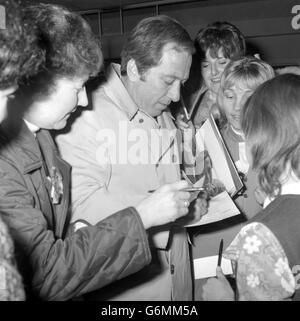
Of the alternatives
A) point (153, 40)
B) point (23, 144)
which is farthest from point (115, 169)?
point (153, 40)

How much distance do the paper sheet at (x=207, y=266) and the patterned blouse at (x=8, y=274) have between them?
1.34 metres

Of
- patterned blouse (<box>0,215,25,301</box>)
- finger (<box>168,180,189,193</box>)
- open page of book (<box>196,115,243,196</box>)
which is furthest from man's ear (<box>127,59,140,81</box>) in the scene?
patterned blouse (<box>0,215,25,301</box>)

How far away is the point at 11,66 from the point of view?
83cm

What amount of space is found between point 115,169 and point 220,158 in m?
0.48

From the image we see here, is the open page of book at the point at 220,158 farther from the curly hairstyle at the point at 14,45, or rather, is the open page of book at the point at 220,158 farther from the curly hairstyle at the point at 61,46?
the curly hairstyle at the point at 14,45

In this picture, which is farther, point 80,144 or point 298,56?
point 298,56

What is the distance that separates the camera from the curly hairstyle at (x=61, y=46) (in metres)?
1.21

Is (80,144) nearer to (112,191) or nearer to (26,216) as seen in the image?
(112,191)

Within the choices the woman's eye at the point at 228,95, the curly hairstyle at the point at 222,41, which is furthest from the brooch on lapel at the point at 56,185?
the curly hairstyle at the point at 222,41

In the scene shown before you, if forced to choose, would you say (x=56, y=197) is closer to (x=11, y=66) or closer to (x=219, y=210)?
(x=11, y=66)

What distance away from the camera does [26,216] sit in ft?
3.50

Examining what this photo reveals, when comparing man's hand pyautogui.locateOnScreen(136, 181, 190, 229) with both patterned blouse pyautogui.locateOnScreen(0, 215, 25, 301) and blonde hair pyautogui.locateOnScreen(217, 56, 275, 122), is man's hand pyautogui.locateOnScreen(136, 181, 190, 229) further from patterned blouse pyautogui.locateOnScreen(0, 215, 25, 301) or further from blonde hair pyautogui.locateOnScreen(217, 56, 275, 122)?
blonde hair pyautogui.locateOnScreen(217, 56, 275, 122)
